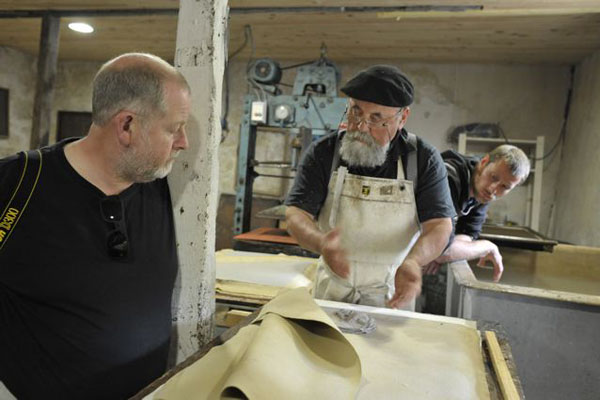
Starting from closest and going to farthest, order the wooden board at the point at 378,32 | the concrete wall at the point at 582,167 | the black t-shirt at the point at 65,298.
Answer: the black t-shirt at the point at 65,298 → the wooden board at the point at 378,32 → the concrete wall at the point at 582,167

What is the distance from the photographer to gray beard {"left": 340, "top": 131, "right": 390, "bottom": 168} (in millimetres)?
1766

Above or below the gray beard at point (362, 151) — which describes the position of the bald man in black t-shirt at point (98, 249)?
below

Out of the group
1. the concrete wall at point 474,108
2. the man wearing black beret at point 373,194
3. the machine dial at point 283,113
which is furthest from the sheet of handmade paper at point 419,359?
the concrete wall at point 474,108

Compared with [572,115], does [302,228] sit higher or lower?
lower

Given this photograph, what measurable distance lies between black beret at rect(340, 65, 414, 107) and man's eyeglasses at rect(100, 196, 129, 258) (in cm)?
96

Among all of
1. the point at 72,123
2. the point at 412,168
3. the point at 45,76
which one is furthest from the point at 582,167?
the point at 72,123

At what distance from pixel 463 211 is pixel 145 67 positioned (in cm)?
203

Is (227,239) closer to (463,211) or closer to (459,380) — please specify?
(463,211)

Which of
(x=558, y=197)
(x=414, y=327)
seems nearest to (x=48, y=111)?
(x=414, y=327)

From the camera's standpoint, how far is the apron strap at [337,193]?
1858mm

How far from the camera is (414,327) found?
1.30 m

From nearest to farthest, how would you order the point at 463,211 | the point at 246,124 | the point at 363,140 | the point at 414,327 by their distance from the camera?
the point at 414,327 < the point at 363,140 < the point at 463,211 < the point at 246,124

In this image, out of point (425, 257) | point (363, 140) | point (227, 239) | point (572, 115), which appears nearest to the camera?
point (425, 257)

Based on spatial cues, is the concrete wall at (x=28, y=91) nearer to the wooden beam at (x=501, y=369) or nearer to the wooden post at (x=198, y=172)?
the wooden post at (x=198, y=172)
